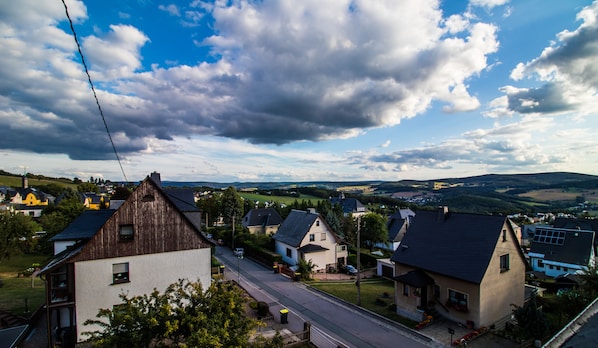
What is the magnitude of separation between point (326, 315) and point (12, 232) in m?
42.6

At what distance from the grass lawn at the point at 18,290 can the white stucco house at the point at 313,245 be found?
25900mm

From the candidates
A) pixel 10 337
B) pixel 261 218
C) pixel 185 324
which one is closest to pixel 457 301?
pixel 185 324

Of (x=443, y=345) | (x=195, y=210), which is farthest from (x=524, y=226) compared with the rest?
(x=195, y=210)

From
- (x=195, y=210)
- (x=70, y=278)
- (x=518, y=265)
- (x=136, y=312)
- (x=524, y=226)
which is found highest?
(x=195, y=210)

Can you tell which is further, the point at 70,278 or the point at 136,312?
the point at 70,278

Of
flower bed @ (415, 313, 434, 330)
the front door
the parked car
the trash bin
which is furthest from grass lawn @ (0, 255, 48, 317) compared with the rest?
the parked car

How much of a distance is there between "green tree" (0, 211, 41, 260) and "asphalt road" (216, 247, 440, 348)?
27.9 meters

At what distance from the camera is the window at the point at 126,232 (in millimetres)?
18553

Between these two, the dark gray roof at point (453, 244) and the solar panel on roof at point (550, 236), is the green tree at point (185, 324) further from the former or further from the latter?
the solar panel on roof at point (550, 236)

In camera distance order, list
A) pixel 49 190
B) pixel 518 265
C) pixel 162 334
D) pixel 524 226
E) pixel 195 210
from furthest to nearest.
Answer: pixel 49 190 < pixel 524 226 < pixel 195 210 < pixel 518 265 < pixel 162 334

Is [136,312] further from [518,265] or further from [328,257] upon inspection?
[328,257]

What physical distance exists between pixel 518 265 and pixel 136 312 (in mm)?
26898

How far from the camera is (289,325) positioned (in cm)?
2089

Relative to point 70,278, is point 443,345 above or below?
below
